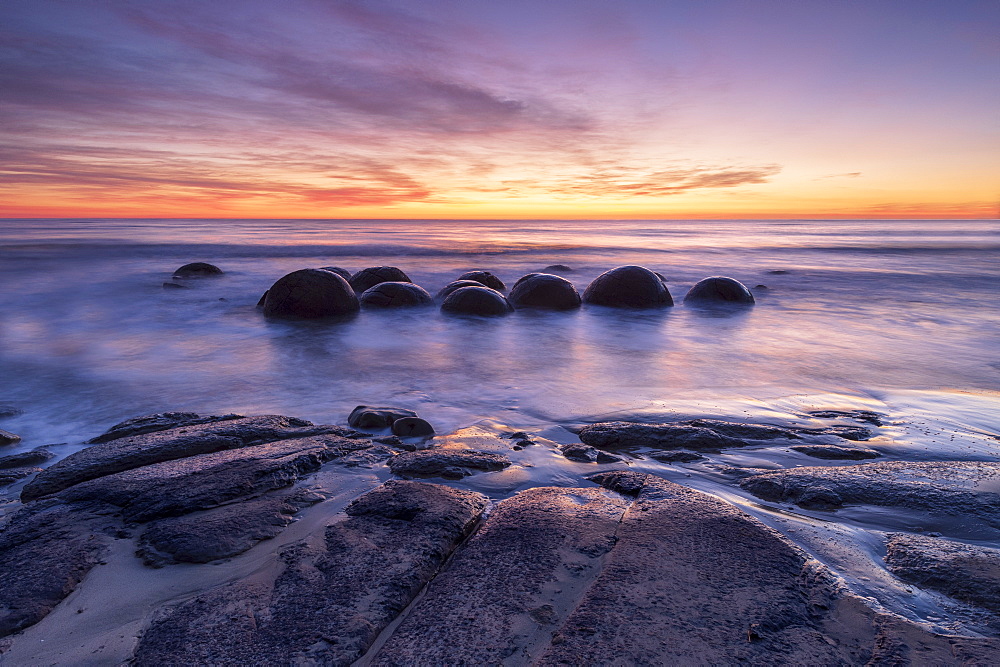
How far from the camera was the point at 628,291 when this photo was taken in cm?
902

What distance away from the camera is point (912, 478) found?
2691 millimetres

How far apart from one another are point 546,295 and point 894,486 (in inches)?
254

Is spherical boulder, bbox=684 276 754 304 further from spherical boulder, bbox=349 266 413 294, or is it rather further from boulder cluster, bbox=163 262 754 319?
spherical boulder, bbox=349 266 413 294

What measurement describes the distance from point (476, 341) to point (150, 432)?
385cm

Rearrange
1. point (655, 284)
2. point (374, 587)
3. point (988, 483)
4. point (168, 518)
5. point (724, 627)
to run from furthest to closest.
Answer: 1. point (655, 284)
2. point (988, 483)
3. point (168, 518)
4. point (374, 587)
5. point (724, 627)

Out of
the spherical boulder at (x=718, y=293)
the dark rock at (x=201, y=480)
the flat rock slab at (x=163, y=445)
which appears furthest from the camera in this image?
the spherical boulder at (x=718, y=293)

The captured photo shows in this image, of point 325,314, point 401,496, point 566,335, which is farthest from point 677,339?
point 401,496

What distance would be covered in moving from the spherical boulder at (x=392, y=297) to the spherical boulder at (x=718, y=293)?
474 cm

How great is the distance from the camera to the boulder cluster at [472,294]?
7.84 m

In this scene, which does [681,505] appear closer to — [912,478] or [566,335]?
[912,478]

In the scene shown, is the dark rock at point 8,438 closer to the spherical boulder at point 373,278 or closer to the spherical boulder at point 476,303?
the spherical boulder at point 476,303

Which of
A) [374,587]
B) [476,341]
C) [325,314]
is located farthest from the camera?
[325,314]

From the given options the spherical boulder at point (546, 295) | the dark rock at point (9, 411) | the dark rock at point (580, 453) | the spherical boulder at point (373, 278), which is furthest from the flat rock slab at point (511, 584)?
the spherical boulder at point (373, 278)

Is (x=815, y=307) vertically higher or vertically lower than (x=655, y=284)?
lower
